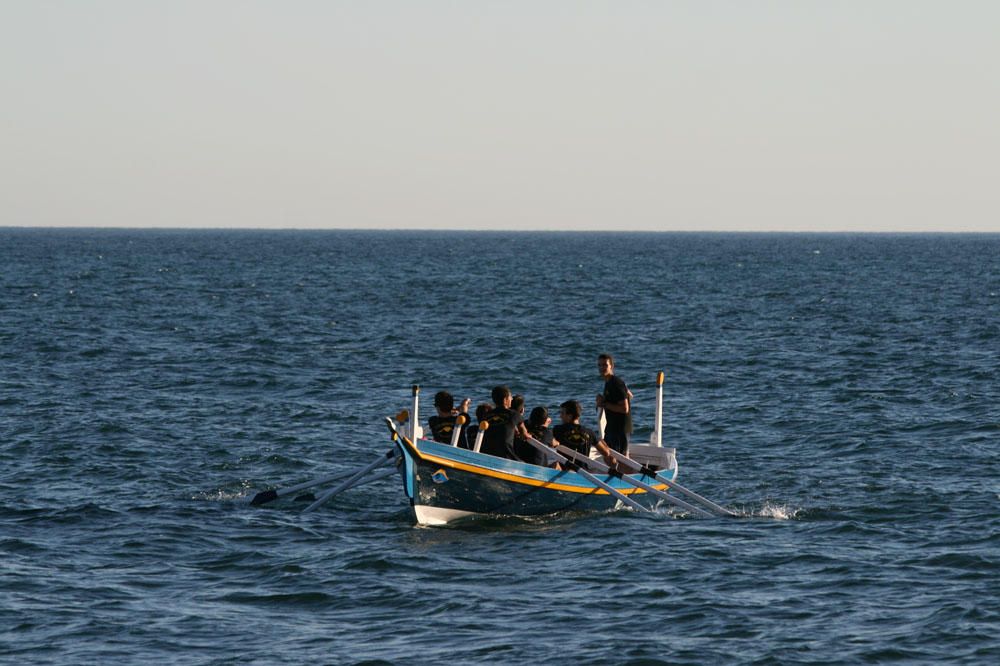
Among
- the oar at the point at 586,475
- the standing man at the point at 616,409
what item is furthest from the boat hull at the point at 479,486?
the standing man at the point at 616,409

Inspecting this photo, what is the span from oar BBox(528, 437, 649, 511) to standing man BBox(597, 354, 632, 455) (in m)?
1.57

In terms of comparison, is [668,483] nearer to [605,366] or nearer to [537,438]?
[605,366]

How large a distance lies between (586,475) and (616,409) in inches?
78.5

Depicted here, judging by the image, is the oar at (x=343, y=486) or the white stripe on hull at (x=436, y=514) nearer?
the white stripe on hull at (x=436, y=514)

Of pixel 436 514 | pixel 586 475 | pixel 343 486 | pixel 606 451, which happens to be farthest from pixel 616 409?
pixel 343 486

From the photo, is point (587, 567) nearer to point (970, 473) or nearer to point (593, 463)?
point (593, 463)

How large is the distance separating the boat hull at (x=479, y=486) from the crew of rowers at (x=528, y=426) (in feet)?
1.71

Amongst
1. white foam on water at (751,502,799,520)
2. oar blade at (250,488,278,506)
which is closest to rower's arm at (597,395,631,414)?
white foam on water at (751,502,799,520)

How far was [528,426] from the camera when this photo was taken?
22062 millimetres

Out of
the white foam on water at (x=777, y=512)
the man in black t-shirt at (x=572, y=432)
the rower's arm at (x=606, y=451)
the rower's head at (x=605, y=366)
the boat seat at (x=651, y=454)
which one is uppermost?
the rower's head at (x=605, y=366)

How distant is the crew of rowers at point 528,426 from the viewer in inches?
831

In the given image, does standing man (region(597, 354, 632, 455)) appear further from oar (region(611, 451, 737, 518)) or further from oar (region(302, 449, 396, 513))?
oar (region(302, 449, 396, 513))

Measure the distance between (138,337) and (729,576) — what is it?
3673 centimetres

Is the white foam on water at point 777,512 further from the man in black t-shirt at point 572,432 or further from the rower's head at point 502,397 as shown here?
the rower's head at point 502,397
